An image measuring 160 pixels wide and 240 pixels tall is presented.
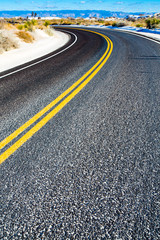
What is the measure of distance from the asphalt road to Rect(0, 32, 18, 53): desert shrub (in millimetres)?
9878

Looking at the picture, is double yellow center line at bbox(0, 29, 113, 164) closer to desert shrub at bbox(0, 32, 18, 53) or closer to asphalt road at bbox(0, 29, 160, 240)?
asphalt road at bbox(0, 29, 160, 240)

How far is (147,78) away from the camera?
19.4 ft

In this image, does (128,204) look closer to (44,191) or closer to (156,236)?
(156,236)

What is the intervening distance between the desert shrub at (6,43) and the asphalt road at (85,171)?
32.4ft

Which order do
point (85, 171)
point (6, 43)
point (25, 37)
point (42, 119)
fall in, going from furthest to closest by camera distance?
point (25, 37) < point (6, 43) < point (42, 119) < point (85, 171)

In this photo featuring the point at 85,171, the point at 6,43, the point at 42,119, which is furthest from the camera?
the point at 6,43

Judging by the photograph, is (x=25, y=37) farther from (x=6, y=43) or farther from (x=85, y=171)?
(x=85, y=171)

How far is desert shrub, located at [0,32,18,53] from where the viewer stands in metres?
12.6

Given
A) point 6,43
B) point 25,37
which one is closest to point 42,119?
point 6,43

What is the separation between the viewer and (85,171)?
7.46ft

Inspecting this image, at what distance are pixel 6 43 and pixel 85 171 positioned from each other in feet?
44.3

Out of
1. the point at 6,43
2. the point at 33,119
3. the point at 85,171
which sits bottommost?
A: the point at 85,171

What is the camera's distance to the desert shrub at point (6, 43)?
498 inches

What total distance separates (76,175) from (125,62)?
23.6 ft
